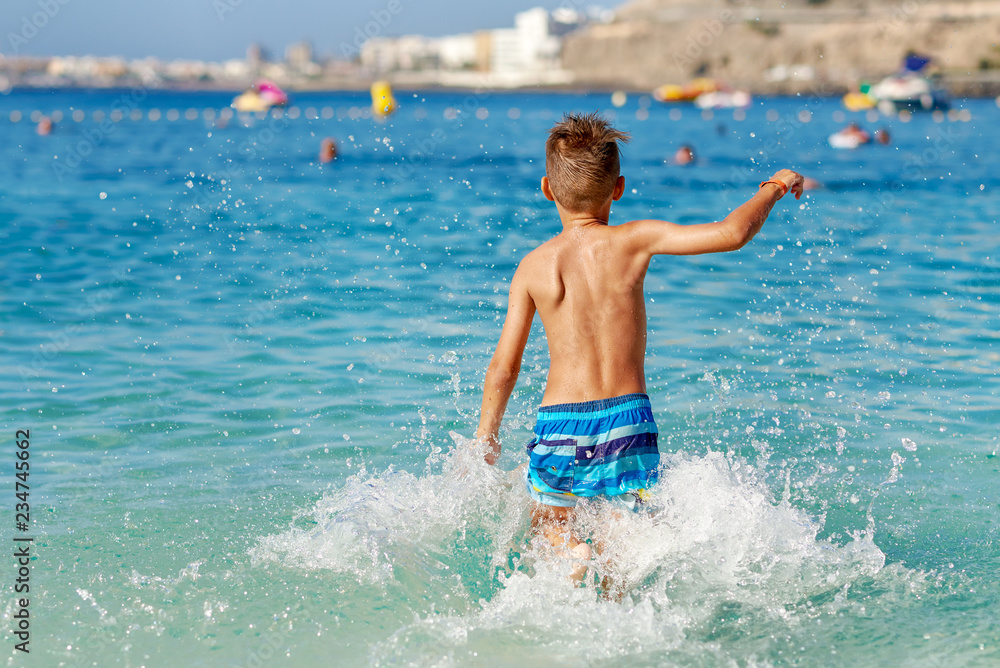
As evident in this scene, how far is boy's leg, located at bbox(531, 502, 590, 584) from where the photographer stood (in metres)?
3.33

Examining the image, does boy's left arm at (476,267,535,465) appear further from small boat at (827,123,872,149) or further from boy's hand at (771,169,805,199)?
small boat at (827,123,872,149)

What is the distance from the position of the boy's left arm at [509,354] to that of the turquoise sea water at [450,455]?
32 cm

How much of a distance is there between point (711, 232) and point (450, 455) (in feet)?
7.14

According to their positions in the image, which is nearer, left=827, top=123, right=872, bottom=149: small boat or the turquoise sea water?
the turquoise sea water

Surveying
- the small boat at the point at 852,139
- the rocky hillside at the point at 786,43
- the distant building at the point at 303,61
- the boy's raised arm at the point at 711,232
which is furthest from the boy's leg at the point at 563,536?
the distant building at the point at 303,61

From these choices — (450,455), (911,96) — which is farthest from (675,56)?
(450,455)

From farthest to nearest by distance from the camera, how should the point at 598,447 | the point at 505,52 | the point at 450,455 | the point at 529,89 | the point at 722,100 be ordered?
the point at 505,52 → the point at 529,89 → the point at 722,100 → the point at 450,455 → the point at 598,447

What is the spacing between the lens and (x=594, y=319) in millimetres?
3209

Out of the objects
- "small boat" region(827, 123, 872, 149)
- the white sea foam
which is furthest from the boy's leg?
"small boat" region(827, 123, 872, 149)

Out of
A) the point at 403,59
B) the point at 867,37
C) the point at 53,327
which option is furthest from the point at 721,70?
the point at 53,327

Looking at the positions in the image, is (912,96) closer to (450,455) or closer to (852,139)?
(852,139)

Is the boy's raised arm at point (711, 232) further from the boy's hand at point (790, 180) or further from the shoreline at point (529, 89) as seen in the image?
the shoreline at point (529, 89)

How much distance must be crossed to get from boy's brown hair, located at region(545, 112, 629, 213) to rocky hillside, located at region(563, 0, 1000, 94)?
76.3m

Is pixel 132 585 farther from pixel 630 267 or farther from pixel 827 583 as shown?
pixel 827 583
